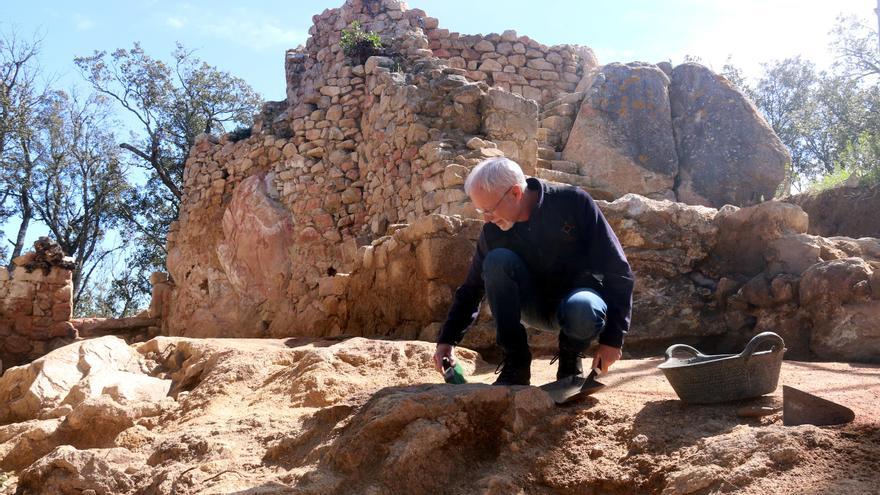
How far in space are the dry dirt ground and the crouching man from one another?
26cm

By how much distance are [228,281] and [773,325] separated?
7.65 meters

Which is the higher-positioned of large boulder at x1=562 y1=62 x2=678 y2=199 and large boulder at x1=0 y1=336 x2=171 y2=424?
large boulder at x1=562 y1=62 x2=678 y2=199

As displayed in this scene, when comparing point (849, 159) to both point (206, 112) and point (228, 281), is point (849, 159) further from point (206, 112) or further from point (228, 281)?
point (206, 112)

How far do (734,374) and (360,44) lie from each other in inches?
324

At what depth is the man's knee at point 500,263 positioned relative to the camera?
291 centimetres

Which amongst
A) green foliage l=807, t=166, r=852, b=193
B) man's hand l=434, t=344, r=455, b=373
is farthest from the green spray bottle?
green foliage l=807, t=166, r=852, b=193

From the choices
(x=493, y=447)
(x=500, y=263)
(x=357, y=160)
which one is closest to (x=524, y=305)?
(x=500, y=263)

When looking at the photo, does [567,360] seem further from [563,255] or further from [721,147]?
[721,147]

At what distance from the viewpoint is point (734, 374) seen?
101 inches

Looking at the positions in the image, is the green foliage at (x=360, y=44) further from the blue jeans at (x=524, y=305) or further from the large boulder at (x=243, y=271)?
the blue jeans at (x=524, y=305)

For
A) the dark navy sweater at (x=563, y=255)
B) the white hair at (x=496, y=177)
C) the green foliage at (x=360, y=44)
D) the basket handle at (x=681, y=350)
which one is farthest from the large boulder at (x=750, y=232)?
the green foliage at (x=360, y=44)

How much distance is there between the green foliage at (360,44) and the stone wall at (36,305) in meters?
4.42

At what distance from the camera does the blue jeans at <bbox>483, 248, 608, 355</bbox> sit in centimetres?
275

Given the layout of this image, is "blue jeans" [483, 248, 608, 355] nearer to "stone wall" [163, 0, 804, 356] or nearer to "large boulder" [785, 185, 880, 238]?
"stone wall" [163, 0, 804, 356]
